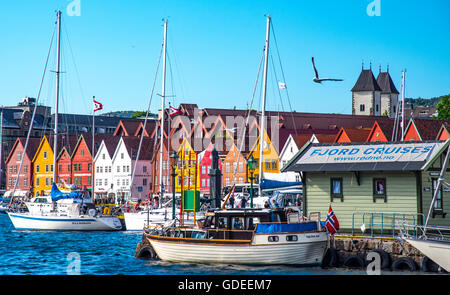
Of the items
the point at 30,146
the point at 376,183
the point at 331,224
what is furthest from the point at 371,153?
the point at 30,146

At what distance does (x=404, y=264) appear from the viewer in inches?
1117

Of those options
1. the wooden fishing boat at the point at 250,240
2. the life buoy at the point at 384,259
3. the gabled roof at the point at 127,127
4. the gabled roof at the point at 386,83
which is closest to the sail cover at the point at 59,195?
the wooden fishing boat at the point at 250,240

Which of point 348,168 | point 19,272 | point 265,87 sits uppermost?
point 265,87

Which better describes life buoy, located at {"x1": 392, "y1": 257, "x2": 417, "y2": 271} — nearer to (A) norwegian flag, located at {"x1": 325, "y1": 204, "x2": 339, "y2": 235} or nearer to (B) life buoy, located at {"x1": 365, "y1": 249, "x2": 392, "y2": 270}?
(B) life buoy, located at {"x1": 365, "y1": 249, "x2": 392, "y2": 270}

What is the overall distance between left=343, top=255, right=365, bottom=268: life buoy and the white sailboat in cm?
3402

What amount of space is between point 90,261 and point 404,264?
16150 mm

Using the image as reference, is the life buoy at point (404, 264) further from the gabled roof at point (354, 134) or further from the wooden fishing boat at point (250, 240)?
the gabled roof at point (354, 134)

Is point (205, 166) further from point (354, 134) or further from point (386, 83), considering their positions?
point (386, 83)

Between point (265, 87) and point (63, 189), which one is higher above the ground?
point (265, 87)
